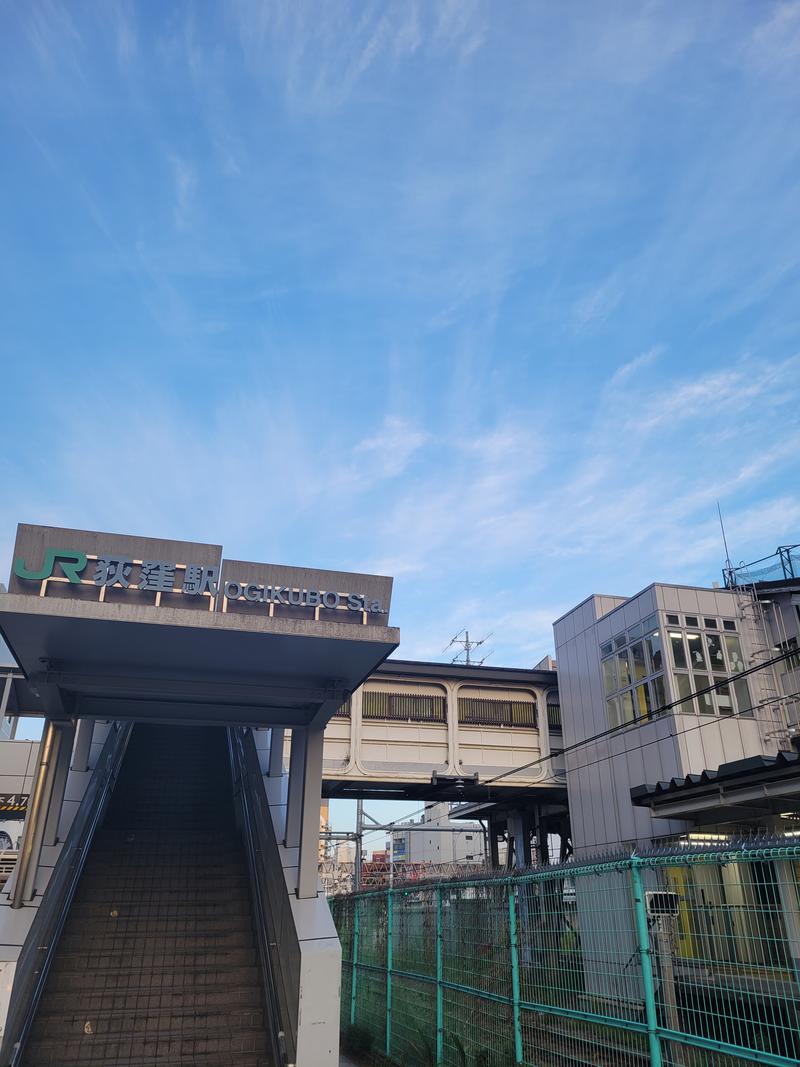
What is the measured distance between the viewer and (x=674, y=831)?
15398 mm

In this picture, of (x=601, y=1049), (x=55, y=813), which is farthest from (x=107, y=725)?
(x=601, y=1049)

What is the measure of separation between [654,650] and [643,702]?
1.20 m

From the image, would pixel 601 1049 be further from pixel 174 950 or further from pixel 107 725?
pixel 107 725

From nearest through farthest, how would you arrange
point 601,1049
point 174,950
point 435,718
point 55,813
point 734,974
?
point 734,974 → point 601,1049 → point 174,950 → point 55,813 → point 435,718

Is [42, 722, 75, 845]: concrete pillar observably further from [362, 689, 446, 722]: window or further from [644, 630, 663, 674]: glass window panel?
[644, 630, 663, 674]: glass window panel

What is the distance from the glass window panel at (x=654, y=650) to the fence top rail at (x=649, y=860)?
30.7 feet

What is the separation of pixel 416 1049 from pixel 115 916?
4.39 metres

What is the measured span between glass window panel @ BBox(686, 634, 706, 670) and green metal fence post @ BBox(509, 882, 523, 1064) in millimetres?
10983

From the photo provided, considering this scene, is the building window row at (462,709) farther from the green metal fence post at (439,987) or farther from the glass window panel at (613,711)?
the green metal fence post at (439,987)

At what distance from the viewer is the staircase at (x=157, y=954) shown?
→ 846 centimetres

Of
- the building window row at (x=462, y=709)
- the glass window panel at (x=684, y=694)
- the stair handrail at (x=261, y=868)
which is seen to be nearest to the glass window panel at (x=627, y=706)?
the glass window panel at (x=684, y=694)

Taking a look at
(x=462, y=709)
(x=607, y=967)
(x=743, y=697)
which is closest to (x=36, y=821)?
(x=607, y=967)

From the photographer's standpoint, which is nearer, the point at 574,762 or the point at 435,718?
the point at 574,762

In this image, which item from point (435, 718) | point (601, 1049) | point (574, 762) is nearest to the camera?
point (601, 1049)
